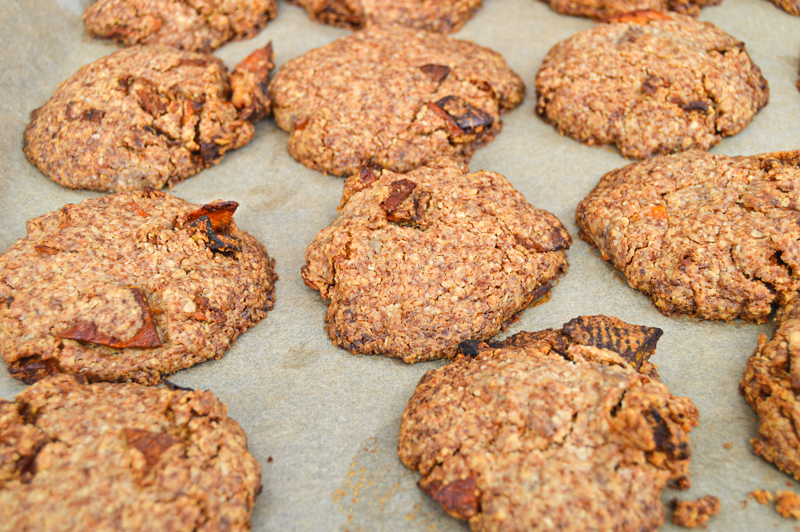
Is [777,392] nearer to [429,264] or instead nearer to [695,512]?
[695,512]

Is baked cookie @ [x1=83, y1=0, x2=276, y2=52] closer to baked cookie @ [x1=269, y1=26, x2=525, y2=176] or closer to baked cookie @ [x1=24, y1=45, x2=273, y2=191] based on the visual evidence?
baked cookie @ [x1=24, y1=45, x2=273, y2=191]

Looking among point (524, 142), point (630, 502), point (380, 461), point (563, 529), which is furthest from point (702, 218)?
point (380, 461)

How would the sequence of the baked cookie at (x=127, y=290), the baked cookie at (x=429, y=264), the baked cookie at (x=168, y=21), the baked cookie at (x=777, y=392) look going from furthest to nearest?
the baked cookie at (x=168, y=21), the baked cookie at (x=429, y=264), the baked cookie at (x=127, y=290), the baked cookie at (x=777, y=392)

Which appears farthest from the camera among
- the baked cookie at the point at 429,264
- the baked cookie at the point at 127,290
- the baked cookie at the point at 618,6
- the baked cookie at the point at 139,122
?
the baked cookie at the point at 618,6

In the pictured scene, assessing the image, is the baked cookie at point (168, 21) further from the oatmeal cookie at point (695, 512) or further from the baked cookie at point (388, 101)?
the oatmeal cookie at point (695, 512)

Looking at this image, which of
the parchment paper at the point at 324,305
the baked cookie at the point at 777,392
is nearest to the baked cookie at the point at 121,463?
the parchment paper at the point at 324,305

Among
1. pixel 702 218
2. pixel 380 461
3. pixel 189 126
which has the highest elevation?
pixel 189 126

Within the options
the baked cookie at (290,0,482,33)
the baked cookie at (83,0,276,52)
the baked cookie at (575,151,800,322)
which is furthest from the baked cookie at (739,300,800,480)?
the baked cookie at (83,0,276,52)

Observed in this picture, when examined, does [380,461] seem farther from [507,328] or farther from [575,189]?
[575,189]
